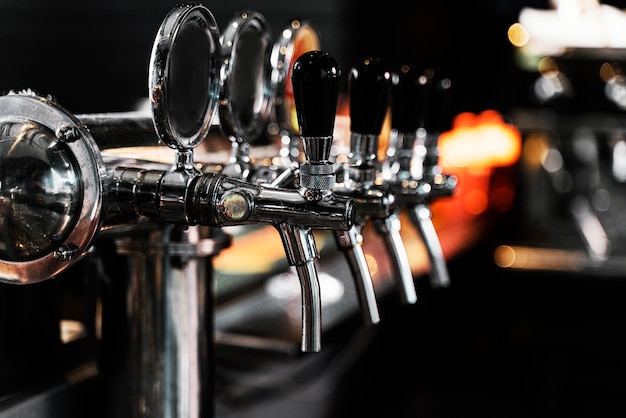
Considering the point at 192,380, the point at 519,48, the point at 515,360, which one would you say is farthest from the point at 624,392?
the point at 192,380

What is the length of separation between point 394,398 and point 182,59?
5.68 feet

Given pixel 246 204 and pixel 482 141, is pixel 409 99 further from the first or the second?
pixel 482 141

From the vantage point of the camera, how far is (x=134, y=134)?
876 mm

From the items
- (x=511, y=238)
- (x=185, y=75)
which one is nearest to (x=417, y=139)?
(x=185, y=75)

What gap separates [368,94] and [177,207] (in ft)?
0.71

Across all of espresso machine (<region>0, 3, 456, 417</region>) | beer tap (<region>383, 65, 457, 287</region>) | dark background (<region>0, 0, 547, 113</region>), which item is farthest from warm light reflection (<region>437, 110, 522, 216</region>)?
espresso machine (<region>0, 3, 456, 417</region>)

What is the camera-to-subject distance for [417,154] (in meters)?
1.06

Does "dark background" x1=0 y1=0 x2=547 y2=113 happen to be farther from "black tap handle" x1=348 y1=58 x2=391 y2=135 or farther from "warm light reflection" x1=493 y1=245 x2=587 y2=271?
"warm light reflection" x1=493 y1=245 x2=587 y2=271

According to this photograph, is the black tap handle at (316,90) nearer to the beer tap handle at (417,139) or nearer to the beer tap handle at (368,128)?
the beer tap handle at (368,128)

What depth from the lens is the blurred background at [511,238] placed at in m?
2.21

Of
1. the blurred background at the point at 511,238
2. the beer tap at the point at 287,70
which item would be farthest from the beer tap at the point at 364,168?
the blurred background at the point at 511,238

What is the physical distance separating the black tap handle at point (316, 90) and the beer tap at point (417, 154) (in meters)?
0.28

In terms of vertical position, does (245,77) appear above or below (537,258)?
above

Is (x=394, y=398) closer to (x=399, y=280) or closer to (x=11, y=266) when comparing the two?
(x=399, y=280)
